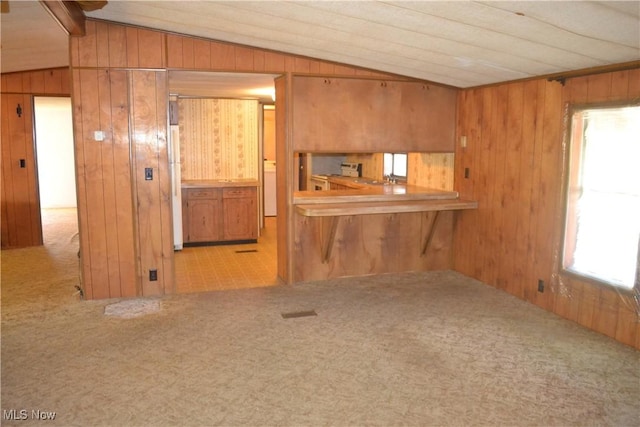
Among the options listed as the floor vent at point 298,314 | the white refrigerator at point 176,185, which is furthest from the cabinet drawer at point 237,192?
the floor vent at point 298,314

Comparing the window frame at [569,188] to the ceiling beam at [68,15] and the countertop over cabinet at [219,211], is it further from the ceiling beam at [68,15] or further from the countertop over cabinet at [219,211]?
the countertop over cabinet at [219,211]

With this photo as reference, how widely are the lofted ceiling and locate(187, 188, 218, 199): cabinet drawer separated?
7.95ft

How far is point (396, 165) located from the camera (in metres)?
6.90

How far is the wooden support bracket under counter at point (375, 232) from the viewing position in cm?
495

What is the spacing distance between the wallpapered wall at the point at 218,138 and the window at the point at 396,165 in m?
1.88

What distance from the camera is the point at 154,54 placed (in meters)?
4.41

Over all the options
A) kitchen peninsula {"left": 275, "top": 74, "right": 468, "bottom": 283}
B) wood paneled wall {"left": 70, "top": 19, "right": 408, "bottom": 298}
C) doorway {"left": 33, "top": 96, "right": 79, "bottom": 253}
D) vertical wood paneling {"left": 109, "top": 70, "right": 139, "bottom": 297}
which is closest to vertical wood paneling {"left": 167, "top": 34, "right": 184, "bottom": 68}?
wood paneled wall {"left": 70, "top": 19, "right": 408, "bottom": 298}

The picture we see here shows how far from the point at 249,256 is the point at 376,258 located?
1746mm

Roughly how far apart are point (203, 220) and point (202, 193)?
0.36 meters

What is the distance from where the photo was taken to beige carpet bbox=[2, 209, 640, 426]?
268 centimetres

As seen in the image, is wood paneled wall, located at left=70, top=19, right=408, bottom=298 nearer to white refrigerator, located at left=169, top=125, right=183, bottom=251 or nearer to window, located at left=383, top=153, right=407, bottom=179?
white refrigerator, located at left=169, top=125, right=183, bottom=251

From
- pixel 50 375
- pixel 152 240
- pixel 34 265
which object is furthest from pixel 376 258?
pixel 34 265

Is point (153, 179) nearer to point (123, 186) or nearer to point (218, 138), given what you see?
point (123, 186)

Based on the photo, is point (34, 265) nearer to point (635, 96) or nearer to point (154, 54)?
point (154, 54)
